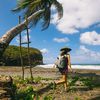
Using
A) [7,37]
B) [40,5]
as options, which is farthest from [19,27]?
[40,5]

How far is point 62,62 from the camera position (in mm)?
16828

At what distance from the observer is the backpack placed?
16828 millimetres

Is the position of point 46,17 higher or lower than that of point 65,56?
higher

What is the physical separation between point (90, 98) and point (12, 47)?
951 inches

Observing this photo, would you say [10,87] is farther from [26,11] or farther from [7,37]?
[26,11]

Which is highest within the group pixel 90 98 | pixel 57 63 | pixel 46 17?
pixel 46 17

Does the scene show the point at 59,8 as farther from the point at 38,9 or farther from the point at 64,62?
the point at 64,62

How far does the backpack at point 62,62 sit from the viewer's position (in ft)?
55.2

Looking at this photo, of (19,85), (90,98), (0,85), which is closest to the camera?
(0,85)

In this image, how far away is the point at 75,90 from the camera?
16734mm

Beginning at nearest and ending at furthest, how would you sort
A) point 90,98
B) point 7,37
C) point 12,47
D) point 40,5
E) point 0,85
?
point 0,85 → point 90,98 → point 7,37 → point 40,5 → point 12,47

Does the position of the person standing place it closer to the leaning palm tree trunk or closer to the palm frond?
the leaning palm tree trunk

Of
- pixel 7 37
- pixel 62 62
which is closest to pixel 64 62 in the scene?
pixel 62 62

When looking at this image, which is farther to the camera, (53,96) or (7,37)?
(7,37)
